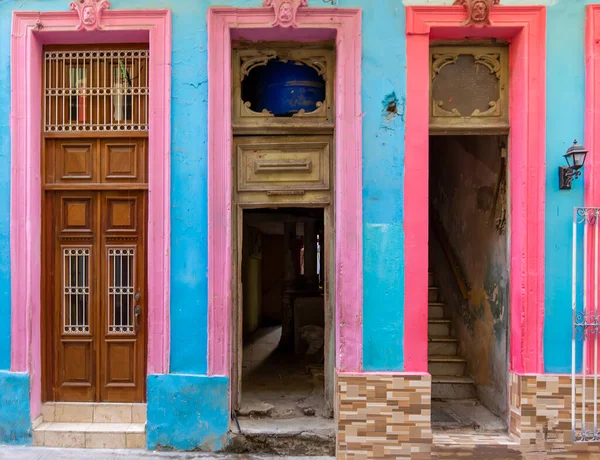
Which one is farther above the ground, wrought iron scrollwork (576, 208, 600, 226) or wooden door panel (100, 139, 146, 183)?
wooden door panel (100, 139, 146, 183)

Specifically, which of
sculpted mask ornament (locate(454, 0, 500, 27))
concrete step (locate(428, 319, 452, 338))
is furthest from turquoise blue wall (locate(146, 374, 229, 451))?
sculpted mask ornament (locate(454, 0, 500, 27))

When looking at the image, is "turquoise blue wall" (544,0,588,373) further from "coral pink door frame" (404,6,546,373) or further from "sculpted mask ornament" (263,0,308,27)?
"sculpted mask ornament" (263,0,308,27)

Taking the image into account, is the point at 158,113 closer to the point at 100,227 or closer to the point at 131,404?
the point at 100,227

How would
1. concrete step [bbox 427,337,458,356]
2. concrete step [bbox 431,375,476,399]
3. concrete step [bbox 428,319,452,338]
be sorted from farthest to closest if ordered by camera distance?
concrete step [bbox 428,319,452,338]
concrete step [bbox 427,337,458,356]
concrete step [bbox 431,375,476,399]

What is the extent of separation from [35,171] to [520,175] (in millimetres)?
4775

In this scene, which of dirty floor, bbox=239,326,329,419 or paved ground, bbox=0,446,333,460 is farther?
dirty floor, bbox=239,326,329,419

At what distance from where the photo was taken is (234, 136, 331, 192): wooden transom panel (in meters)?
4.69

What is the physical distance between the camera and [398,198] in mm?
4406

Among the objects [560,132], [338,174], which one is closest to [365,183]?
[338,174]

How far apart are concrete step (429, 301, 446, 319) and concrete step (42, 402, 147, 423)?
3881 millimetres

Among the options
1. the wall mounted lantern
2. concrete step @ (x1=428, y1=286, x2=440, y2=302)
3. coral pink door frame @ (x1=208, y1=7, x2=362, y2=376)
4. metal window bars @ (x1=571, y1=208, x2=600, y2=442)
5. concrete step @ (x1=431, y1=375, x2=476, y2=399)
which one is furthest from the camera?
concrete step @ (x1=428, y1=286, x2=440, y2=302)

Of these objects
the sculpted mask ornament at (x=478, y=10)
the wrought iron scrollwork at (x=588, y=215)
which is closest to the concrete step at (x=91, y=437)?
the wrought iron scrollwork at (x=588, y=215)

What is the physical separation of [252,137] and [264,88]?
57 cm

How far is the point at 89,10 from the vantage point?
14.6 feet
